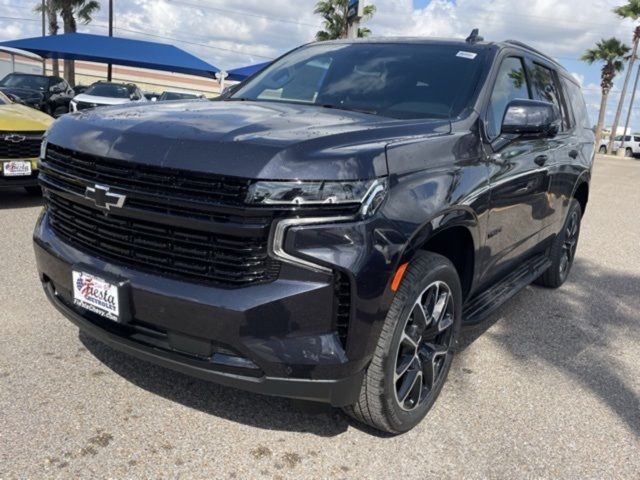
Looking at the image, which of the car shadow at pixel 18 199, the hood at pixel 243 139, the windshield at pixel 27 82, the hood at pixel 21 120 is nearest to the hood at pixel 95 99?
the windshield at pixel 27 82

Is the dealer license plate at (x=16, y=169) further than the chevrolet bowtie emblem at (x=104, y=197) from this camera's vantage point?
Yes

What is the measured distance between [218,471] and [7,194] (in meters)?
7.01

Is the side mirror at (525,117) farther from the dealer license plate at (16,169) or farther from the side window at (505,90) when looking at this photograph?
the dealer license plate at (16,169)

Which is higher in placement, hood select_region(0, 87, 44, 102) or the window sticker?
the window sticker

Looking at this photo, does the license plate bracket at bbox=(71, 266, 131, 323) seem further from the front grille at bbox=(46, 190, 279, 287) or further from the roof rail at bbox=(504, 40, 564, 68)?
the roof rail at bbox=(504, 40, 564, 68)

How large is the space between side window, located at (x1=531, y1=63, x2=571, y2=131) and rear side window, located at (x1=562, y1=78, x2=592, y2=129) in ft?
1.00

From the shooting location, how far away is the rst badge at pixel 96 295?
2426 millimetres

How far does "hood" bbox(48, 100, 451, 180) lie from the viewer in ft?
7.22

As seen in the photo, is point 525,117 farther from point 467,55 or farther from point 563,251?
point 563,251

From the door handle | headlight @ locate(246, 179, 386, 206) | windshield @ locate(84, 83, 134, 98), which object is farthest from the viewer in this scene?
windshield @ locate(84, 83, 134, 98)

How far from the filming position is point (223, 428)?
275cm

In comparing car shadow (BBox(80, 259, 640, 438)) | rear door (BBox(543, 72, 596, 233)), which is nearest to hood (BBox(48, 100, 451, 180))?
car shadow (BBox(80, 259, 640, 438))

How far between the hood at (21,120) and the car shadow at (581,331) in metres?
5.64

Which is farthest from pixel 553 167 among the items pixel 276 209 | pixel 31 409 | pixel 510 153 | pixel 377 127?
pixel 31 409
